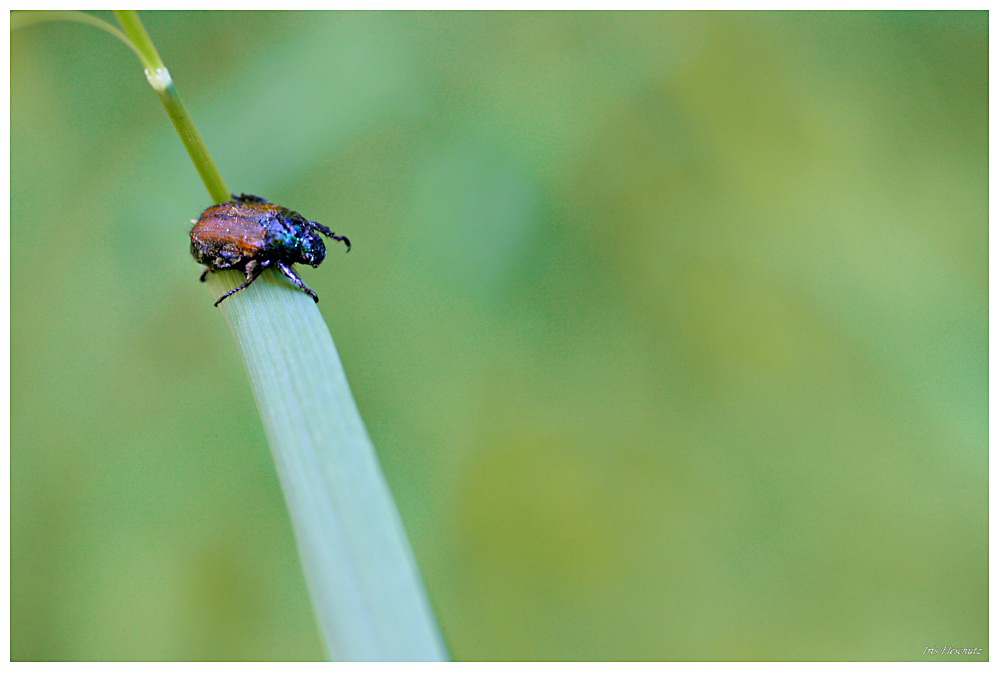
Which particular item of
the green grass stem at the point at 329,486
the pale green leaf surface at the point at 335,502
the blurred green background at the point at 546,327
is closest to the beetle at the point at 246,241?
the green grass stem at the point at 329,486

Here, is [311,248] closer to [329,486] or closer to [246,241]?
[246,241]

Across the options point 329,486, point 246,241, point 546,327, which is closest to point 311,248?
point 246,241

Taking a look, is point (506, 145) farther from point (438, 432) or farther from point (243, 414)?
point (243, 414)

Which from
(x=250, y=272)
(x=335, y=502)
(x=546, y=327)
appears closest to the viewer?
(x=335, y=502)

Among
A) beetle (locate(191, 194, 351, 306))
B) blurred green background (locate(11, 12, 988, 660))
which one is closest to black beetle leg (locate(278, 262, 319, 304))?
beetle (locate(191, 194, 351, 306))

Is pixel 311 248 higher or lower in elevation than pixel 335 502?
higher

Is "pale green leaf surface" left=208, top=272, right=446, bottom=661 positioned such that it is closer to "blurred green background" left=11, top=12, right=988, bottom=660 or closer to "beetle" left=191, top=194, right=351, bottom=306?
"beetle" left=191, top=194, right=351, bottom=306

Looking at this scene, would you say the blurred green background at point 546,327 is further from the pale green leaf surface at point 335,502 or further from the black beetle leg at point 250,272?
the pale green leaf surface at point 335,502
